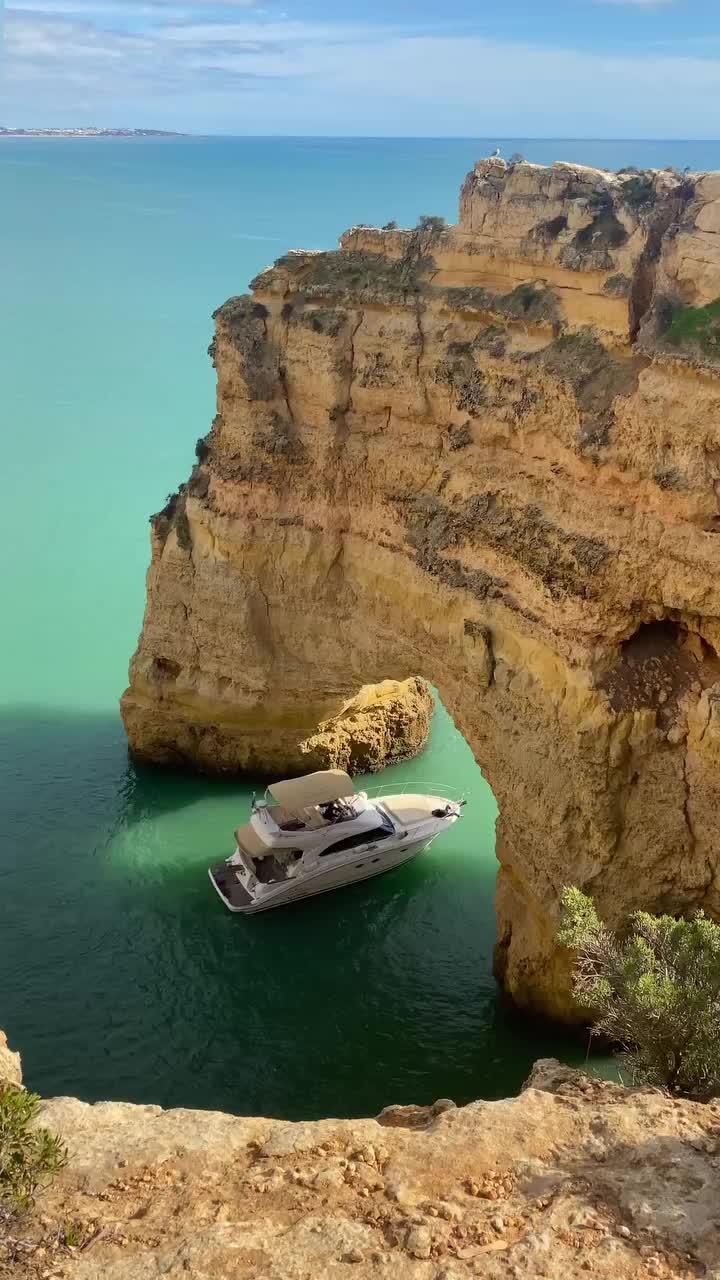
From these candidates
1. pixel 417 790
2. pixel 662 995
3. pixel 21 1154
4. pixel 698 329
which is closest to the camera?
pixel 21 1154

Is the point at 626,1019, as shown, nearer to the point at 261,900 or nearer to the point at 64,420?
the point at 261,900

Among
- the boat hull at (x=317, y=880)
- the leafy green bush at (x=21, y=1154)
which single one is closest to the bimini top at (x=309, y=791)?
the boat hull at (x=317, y=880)

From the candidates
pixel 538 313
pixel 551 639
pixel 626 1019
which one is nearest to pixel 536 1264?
pixel 626 1019

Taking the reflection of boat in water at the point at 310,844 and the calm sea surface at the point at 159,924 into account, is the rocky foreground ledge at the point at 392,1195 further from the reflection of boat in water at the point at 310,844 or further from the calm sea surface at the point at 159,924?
the reflection of boat in water at the point at 310,844

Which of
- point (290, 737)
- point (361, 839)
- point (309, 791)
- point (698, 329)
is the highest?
point (698, 329)

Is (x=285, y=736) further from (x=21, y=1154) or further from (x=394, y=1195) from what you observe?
(x=21, y=1154)

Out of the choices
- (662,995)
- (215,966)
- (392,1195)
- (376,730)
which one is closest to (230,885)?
(215,966)
